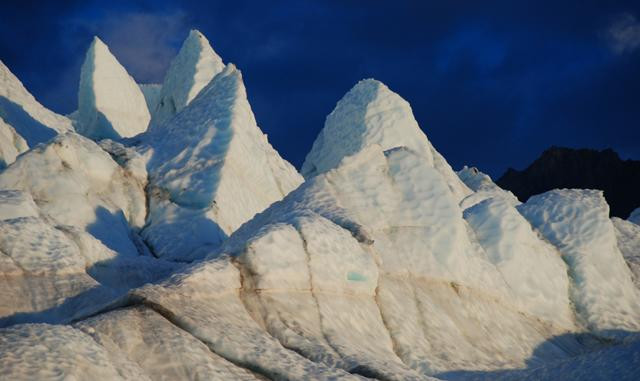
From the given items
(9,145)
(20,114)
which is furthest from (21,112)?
(9,145)

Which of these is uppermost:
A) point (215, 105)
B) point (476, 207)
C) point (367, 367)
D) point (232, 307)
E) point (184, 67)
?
point (184, 67)

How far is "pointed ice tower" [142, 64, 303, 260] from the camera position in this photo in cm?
2458

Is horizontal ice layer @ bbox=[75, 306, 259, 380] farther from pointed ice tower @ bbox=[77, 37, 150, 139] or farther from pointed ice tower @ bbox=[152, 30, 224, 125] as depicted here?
pointed ice tower @ bbox=[77, 37, 150, 139]

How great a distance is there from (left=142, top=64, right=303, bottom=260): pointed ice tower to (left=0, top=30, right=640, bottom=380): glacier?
7 centimetres

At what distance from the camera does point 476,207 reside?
23312 mm

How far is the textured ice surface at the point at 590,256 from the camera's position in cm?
2258

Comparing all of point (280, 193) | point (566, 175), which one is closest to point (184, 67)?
point (280, 193)

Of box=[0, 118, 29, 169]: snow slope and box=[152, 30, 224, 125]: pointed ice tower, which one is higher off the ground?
box=[152, 30, 224, 125]: pointed ice tower

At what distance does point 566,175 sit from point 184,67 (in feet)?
161

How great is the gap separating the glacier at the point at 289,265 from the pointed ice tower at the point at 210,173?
2.7 inches

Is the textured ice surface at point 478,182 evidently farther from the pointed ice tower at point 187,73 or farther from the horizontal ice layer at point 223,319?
the horizontal ice layer at point 223,319

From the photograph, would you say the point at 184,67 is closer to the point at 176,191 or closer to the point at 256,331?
the point at 176,191

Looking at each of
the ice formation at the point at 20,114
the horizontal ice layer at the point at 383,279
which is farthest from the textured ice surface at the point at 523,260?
the ice formation at the point at 20,114

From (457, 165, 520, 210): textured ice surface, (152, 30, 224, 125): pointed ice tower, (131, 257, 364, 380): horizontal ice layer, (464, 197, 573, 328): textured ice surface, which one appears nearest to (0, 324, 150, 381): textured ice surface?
(131, 257, 364, 380): horizontal ice layer
